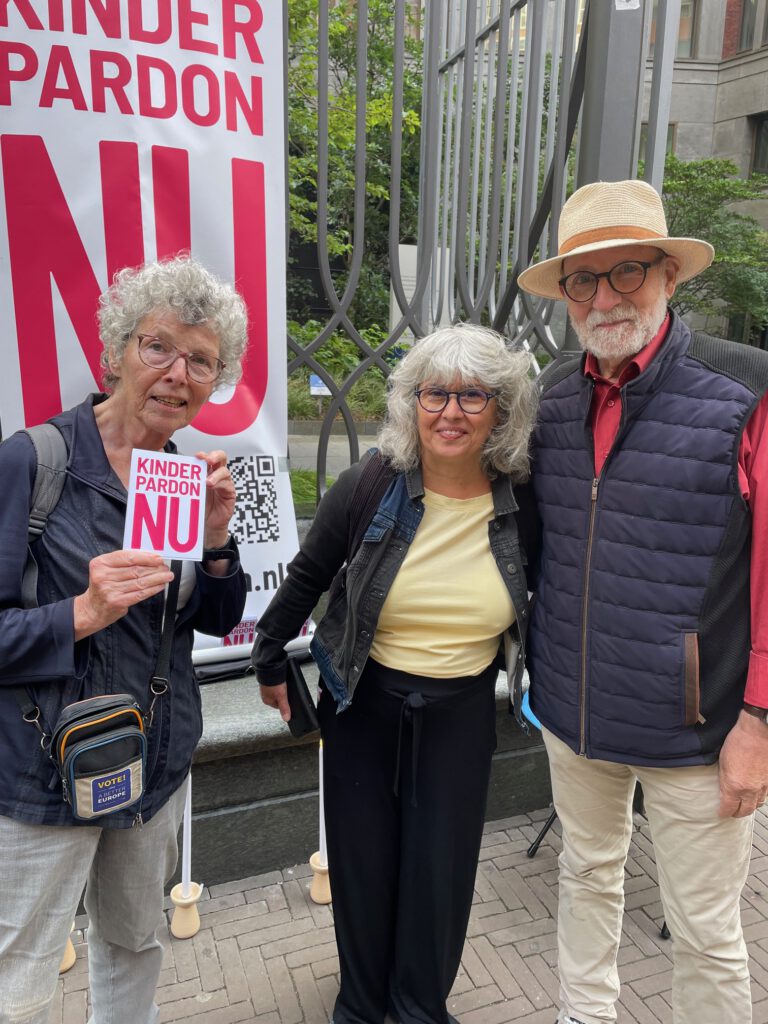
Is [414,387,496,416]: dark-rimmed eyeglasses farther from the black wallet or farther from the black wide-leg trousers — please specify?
the black wallet

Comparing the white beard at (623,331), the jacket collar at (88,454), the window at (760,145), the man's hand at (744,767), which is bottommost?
the man's hand at (744,767)

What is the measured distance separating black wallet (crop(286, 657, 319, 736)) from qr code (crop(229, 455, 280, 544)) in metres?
0.78

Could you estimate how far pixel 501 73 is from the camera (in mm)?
2836

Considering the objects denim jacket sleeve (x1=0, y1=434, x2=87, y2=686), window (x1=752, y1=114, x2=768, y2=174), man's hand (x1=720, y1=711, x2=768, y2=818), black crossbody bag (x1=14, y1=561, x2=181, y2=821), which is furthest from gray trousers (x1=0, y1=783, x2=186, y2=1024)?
window (x1=752, y1=114, x2=768, y2=174)

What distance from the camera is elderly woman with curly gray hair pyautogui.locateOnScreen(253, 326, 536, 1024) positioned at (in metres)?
1.82

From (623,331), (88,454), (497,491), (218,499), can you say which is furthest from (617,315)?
(88,454)

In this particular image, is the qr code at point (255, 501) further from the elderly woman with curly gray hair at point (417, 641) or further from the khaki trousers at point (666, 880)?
the khaki trousers at point (666, 880)

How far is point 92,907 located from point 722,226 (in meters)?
19.3

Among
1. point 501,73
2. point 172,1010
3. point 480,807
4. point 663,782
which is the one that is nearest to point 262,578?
point 480,807

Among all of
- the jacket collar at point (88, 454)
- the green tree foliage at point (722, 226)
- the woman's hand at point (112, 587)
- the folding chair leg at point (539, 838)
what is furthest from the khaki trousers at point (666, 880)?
the green tree foliage at point (722, 226)

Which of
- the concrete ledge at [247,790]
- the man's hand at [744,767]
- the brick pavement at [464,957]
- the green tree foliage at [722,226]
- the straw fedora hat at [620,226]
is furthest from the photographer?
the green tree foliage at [722,226]

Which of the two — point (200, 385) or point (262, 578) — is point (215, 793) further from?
point (200, 385)

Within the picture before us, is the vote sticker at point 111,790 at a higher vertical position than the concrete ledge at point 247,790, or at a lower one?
higher

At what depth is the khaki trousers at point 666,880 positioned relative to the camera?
1762 millimetres
